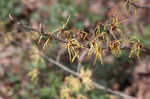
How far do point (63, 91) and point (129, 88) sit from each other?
1.45m

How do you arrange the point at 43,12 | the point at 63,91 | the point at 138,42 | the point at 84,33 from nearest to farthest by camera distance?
the point at 84,33 → the point at 138,42 → the point at 63,91 → the point at 43,12

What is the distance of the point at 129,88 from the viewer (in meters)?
4.33

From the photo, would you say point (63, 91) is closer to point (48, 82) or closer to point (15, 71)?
point (48, 82)

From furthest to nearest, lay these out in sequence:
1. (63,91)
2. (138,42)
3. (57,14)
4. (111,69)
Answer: (57,14) → (111,69) → (63,91) → (138,42)

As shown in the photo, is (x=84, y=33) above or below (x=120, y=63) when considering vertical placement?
above

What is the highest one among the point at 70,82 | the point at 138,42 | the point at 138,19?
the point at 138,19

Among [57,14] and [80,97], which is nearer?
[80,97]

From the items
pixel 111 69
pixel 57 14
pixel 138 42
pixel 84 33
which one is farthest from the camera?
pixel 57 14

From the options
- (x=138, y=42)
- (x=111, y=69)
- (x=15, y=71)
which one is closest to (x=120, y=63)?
(x=111, y=69)

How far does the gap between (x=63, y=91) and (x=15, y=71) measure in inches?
58.6

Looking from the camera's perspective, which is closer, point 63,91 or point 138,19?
point 63,91

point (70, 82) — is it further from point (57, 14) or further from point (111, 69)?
point (57, 14)

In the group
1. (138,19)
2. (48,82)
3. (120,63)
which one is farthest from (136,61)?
(48,82)

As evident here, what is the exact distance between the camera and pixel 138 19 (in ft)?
16.1
